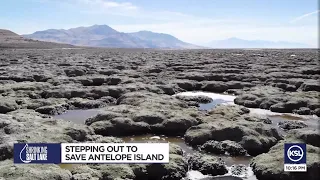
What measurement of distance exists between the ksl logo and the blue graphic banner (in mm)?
10235

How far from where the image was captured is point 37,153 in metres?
15.8

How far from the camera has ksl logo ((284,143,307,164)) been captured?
52.3ft

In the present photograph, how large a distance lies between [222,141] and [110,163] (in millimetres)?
7062

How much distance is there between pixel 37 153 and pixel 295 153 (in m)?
11.5

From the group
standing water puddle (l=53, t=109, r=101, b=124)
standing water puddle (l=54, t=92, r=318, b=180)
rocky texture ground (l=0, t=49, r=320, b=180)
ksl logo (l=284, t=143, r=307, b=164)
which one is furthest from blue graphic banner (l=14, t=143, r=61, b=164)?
ksl logo (l=284, t=143, r=307, b=164)

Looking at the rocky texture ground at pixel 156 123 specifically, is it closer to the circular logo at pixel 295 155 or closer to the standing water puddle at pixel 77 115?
the circular logo at pixel 295 155

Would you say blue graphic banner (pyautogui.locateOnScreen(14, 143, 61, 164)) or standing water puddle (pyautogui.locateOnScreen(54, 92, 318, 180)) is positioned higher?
blue graphic banner (pyautogui.locateOnScreen(14, 143, 61, 164))

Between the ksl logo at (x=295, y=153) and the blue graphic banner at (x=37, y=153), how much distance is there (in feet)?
33.6

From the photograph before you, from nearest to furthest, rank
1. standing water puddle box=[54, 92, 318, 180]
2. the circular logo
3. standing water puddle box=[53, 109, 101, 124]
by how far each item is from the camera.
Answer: the circular logo < standing water puddle box=[54, 92, 318, 180] < standing water puddle box=[53, 109, 101, 124]

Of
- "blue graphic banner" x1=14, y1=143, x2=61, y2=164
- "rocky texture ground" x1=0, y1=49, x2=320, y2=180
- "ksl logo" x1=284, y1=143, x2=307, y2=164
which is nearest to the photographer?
"blue graphic banner" x1=14, y1=143, x2=61, y2=164

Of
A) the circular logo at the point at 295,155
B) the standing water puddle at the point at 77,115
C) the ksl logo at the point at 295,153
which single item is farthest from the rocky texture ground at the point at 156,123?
the standing water puddle at the point at 77,115

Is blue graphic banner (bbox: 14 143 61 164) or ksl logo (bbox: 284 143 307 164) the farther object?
ksl logo (bbox: 284 143 307 164)

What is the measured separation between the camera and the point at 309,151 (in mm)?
17125

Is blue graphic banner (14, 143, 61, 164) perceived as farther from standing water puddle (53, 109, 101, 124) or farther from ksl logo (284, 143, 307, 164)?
ksl logo (284, 143, 307, 164)
